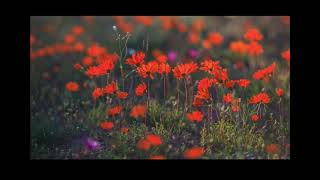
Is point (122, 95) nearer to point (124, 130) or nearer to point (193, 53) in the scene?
point (124, 130)

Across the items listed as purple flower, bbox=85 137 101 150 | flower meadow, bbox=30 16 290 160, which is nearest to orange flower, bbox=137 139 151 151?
flower meadow, bbox=30 16 290 160

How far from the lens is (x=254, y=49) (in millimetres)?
4723

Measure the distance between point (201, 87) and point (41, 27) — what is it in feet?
6.76

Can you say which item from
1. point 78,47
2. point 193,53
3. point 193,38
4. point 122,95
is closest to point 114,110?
point 122,95

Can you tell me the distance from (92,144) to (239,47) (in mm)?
1696

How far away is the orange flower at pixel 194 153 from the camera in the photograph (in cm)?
359

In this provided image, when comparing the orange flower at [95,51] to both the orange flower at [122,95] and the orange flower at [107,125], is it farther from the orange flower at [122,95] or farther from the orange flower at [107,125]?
the orange flower at [107,125]

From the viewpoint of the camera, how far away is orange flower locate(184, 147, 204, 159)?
3588mm

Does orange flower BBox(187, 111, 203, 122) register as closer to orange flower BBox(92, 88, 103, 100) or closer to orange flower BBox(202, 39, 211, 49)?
orange flower BBox(92, 88, 103, 100)

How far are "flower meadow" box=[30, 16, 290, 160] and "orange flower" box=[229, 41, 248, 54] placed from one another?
0.01 metres

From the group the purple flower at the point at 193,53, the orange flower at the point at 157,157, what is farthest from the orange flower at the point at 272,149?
the purple flower at the point at 193,53

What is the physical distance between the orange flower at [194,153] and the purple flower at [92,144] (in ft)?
1.56
